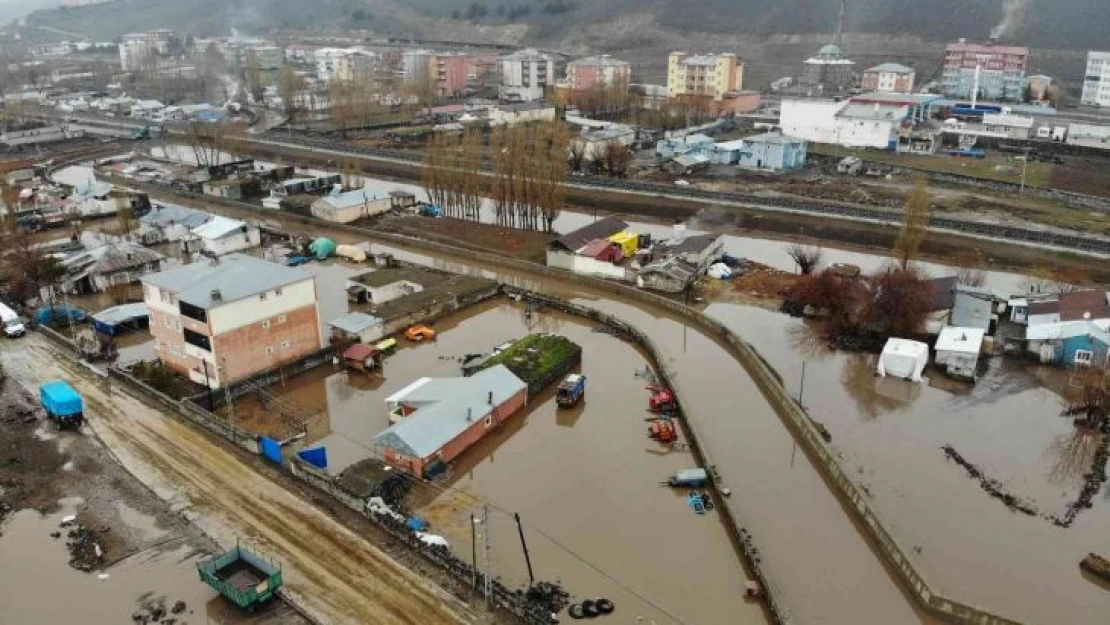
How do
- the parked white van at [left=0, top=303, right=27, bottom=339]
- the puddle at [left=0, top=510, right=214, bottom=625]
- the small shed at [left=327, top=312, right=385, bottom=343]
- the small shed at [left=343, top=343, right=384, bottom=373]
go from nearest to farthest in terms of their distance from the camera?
the puddle at [left=0, top=510, right=214, bottom=625] < the small shed at [left=343, top=343, right=384, bottom=373] < the small shed at [left=327, top=312, right=385, bottom=343] < the parked white van at [left=0, top=303, right=27, bottom=339]

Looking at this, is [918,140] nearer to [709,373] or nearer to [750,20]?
[709,373]

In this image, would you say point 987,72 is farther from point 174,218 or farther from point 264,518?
point 264,518

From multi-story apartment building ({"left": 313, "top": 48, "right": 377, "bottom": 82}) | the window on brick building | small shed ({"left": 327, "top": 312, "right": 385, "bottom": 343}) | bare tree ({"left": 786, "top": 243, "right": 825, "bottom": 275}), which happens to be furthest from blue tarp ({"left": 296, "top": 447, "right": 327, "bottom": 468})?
multi-story apartment building ({"left": 313, "top": 48, "right": 377, "bottom": 82})

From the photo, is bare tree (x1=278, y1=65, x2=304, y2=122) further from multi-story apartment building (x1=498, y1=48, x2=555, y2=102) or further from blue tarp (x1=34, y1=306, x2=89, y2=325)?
blue tarp (x1=34, y1=306, x2=89, y2=325)

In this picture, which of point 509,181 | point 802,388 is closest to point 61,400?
point 802,388

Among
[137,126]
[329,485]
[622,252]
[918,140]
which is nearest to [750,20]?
[918,140]

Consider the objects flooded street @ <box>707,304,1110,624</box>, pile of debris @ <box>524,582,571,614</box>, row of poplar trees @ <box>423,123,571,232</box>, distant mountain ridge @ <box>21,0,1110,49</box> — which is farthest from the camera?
distant mountain ridge @ <box>21,0,1110,49</box>
